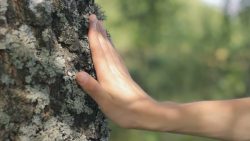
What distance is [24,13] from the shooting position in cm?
103

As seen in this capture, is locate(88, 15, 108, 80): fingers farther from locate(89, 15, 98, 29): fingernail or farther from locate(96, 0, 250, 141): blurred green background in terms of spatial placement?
locate(96, 0, 250, 141): blurred green background

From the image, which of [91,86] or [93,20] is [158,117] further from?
[93,20]

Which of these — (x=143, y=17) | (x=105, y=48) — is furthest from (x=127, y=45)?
(x=105, y=48)

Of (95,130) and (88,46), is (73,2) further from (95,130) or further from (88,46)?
(95,130)

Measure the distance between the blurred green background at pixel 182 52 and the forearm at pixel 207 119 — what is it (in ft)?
7.87

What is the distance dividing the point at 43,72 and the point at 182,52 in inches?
185

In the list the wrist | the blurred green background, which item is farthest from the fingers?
the blurred green background

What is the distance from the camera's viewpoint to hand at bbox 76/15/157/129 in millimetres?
1104

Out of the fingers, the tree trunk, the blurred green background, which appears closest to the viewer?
the tree trunk

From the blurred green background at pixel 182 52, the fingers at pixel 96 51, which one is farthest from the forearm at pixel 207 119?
the blurred green background at pixel 182 52

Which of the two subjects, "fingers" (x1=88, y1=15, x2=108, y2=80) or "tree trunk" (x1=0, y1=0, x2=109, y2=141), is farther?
"fingers" (x1=88, y1=15, x2=108, y2=80)

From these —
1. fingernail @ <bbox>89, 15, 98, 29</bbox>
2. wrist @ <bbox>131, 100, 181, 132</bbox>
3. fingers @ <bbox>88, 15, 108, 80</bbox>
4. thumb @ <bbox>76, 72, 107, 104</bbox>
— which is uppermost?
fingernail @ <bbox>89, 15, 98, 29</bbox>

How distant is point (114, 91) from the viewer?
112 cm

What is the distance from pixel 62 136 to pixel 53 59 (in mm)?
138
